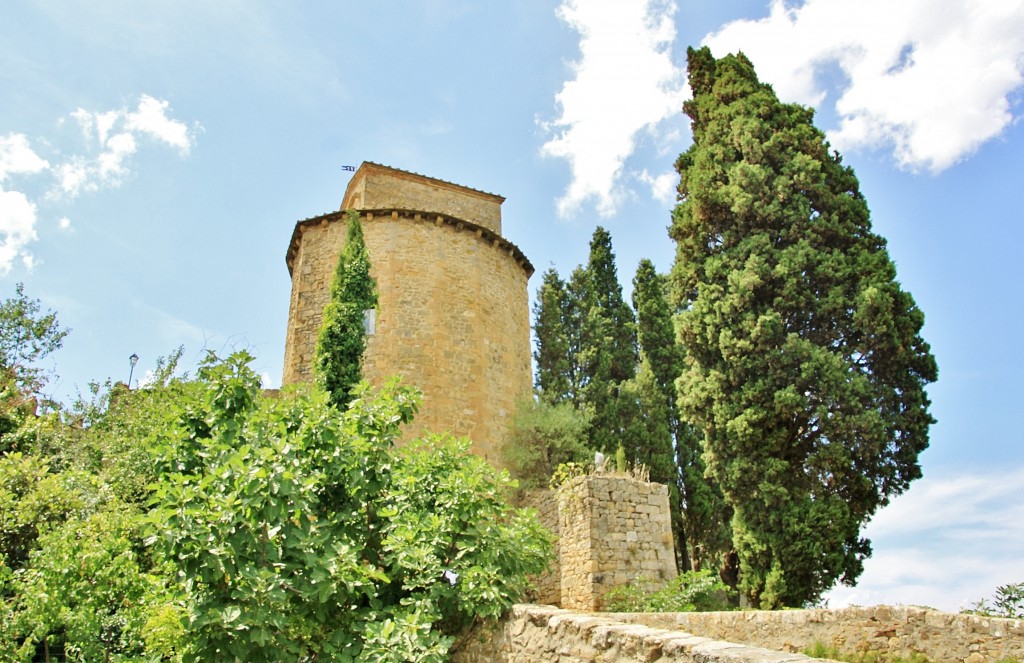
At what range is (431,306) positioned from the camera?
675 inches

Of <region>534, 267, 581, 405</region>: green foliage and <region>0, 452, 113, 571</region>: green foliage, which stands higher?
<region>534, 267, 581, 405</region>: green foliage

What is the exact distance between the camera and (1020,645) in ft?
18.1

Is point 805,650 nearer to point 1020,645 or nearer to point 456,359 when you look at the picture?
point 1020,645

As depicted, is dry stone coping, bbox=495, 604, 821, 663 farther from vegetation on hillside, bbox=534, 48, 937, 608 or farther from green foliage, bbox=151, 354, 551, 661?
vegetation on hillside, bbox=534, 48, 937, 608

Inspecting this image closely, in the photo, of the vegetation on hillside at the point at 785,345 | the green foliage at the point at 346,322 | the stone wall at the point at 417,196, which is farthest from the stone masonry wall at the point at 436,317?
the vegetation on hillside at the point at 785,345

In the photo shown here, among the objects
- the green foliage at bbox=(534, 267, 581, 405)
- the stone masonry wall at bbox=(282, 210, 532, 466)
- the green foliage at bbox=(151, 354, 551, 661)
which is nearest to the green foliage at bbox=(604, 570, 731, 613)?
the green foliage at bbox=(151, 354, 551, 661)

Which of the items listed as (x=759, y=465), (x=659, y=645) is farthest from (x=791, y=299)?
(x=659, y=645)

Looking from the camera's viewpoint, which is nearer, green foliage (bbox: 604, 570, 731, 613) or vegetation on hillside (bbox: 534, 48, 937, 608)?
green foliage (bbox: 604, 570, 731, 613)

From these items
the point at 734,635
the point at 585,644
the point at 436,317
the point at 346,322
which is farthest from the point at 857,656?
the point at 436,317

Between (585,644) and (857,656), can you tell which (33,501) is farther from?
(857,656)

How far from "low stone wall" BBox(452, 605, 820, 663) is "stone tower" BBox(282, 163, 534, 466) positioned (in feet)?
31.8

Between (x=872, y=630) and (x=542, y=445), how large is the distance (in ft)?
35.2

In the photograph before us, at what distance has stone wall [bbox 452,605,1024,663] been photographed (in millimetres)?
4590

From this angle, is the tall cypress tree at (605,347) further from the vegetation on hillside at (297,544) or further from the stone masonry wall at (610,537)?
the vegetation on hillside at (297,544)
